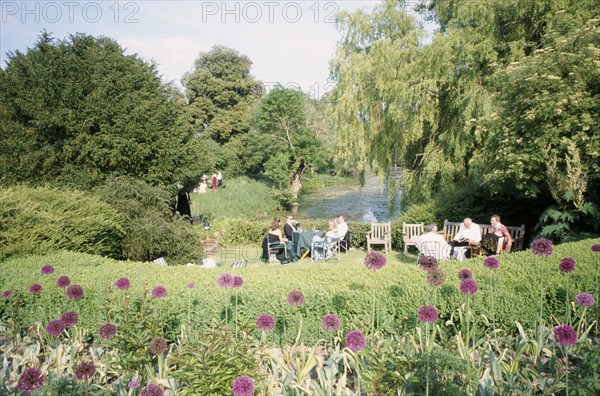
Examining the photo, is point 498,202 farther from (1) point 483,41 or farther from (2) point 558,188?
(1) point 483,41

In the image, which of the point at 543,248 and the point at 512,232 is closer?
the point at 543,248

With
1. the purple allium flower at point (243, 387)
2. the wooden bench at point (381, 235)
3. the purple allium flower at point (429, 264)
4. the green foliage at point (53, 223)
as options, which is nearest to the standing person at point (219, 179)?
the wooden bench at point (381, 235)

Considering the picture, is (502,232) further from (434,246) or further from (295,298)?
(295,298)

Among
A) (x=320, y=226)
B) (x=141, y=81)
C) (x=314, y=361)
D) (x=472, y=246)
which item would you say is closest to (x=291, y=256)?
(x=320, y=226)

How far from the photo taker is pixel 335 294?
16.5 ft

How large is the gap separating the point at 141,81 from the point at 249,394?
1343 cm

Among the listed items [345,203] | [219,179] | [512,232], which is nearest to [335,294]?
[512,232]

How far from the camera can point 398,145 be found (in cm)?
1591

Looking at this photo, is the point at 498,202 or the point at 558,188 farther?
the point at 498,202

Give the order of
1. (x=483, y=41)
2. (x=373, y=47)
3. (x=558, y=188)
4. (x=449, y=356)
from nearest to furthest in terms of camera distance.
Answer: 1. (x=449, y=356)
2. (x=558, y=188)
3. (x=483, y=41)
4. (x=373, y=47)

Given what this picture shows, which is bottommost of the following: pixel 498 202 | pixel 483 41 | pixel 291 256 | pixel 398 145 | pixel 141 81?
pixel 291 256

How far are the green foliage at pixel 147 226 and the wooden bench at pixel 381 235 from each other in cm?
562

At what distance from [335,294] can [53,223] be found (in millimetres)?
5870

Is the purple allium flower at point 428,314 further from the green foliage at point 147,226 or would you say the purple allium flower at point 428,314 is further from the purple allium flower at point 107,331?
the green foliage at point 147,226
